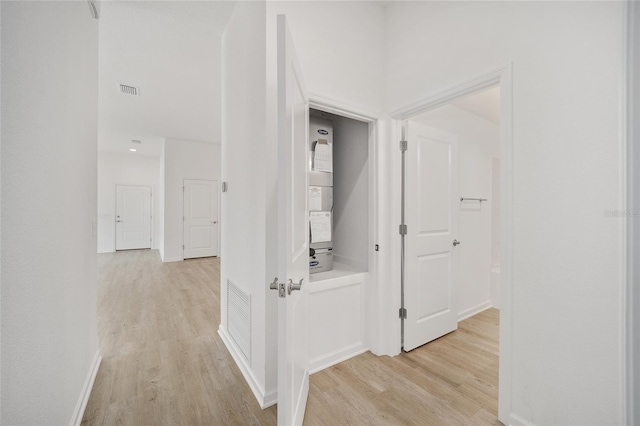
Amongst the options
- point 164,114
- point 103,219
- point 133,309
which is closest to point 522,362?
point 133,309

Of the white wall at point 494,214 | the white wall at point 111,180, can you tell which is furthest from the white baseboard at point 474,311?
the white wall at point 111,180

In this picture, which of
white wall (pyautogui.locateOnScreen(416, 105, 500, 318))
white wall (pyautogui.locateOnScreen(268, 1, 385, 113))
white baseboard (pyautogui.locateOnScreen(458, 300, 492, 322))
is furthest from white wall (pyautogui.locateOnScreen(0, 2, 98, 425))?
white baseboard (pyautogui.locateOnScreen(458, 300, 492, 322))

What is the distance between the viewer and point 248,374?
76.2 inches

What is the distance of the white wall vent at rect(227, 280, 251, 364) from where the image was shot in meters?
1.99

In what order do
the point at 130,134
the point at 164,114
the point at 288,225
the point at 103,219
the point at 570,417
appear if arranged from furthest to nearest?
the point at 103,219 → the point at 130,134 → the point at 164,114 → the point at 570,417 → the point at 288,225

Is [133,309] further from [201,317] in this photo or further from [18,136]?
[18,136]

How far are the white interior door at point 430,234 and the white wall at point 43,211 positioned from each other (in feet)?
7.32

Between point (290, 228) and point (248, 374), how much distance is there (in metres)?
1.35

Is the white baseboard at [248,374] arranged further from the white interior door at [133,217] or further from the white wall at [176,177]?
the white interior door at [133,217]

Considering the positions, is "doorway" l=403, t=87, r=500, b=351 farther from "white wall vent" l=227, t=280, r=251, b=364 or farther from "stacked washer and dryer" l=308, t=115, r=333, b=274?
"white wall vent" l=227, t=280, r=251, b=364

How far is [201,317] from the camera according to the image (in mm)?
3107

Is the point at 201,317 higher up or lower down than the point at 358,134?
lower down

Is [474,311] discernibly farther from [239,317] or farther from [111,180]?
[111,180]

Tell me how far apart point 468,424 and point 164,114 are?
5.72 m
